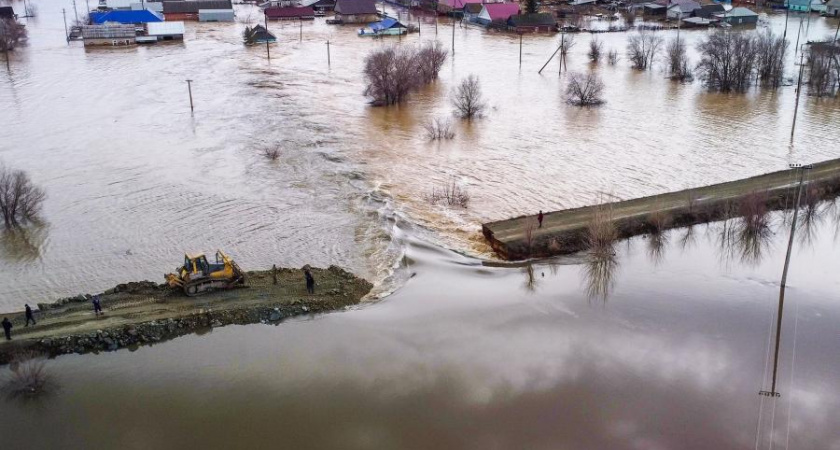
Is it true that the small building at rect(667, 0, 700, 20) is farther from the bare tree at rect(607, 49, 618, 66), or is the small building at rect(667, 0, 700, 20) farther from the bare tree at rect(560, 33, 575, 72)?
the bare tree at rect(607, 49, 618, 66)

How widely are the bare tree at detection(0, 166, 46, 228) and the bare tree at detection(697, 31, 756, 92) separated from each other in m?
31.1

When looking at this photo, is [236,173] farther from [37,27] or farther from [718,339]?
[37,27]

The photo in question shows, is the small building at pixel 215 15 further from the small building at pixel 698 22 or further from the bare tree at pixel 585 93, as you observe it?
the bare tree at pixel 585 93

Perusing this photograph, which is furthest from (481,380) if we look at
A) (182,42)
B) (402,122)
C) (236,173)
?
(182,42)

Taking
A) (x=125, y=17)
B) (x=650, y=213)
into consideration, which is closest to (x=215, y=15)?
(x=125, y=17)

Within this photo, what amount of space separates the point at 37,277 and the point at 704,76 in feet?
107

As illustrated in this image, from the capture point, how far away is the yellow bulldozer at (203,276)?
15.4 m

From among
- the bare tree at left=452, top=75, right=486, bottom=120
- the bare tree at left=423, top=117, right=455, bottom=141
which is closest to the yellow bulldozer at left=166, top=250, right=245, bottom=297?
the bare tree at left=423, top=117, right=455, bottom=141

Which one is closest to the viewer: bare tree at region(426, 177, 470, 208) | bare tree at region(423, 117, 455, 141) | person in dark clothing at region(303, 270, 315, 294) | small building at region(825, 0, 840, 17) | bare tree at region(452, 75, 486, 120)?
person in dark clothing at region(303, 270, 315, 294)

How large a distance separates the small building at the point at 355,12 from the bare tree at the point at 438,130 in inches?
1304

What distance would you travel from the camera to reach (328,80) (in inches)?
1538

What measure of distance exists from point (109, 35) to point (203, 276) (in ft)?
136

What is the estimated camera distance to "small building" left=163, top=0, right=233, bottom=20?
6284 centimetres

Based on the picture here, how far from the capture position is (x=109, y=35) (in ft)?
166
